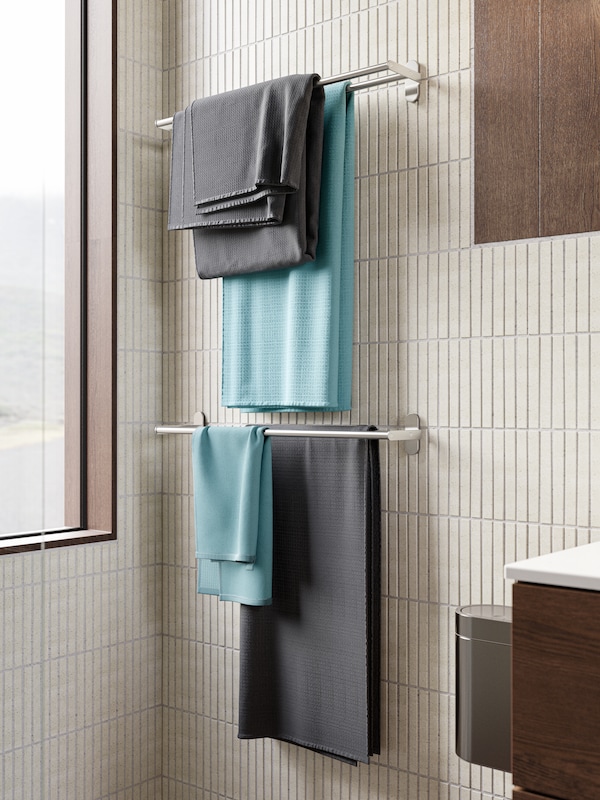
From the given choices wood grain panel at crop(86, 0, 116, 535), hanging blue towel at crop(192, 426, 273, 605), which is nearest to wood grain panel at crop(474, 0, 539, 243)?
hanging blue towel at crop(192, 426, 273, 605)

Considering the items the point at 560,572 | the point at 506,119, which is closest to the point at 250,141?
the point at 506,119

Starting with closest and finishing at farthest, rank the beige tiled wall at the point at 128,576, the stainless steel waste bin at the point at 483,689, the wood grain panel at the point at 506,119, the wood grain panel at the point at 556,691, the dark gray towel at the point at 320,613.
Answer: the wood grain panel at the point at 556,691 → the stainless steel waste bin at the point at 483,689 → the wood grain panel at the point at 506,119 → the dark gray towel at the point at 320,613 → the beige tiled wall at the point at 128,576


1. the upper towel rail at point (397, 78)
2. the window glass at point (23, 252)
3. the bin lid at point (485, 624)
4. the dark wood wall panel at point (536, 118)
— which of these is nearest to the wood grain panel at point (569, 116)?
the dark wood wall panel at point (536, 118)

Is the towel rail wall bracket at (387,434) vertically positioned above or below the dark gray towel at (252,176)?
below

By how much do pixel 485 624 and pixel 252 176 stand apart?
0.90 metres

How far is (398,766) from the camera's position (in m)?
1.68

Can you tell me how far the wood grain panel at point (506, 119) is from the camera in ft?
5.02

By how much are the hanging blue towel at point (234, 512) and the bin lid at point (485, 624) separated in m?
0.41

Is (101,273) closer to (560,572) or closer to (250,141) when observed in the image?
(250,141)

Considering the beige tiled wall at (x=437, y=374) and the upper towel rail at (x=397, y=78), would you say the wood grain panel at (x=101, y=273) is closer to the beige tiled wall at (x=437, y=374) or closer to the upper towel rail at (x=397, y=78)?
the beige tiled wall at (x=437, y=374)

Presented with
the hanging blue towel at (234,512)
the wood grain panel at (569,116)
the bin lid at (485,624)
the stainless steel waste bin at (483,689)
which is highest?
the wood grain panel at (569,116)

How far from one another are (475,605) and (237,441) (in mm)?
561

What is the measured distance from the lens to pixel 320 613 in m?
1.71

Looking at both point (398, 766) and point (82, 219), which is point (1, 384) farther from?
point (398, 766)
